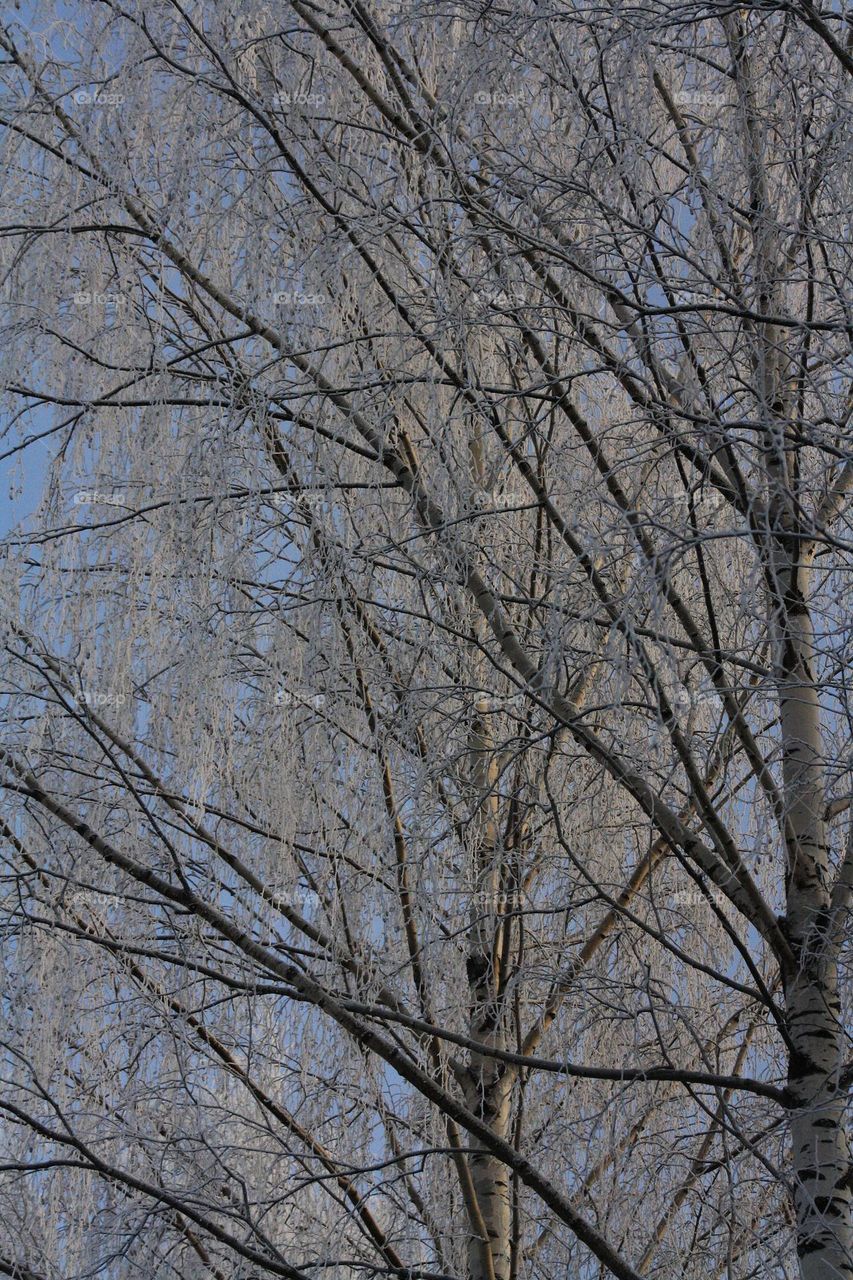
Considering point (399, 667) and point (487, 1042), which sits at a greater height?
point (399, 667)

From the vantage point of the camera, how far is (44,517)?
4590 mm

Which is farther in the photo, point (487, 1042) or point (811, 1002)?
point (487, 1042)

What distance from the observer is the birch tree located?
333 centimetres

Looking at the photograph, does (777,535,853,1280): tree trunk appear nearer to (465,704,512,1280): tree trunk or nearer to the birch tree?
the birch tree

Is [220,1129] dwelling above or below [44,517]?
below

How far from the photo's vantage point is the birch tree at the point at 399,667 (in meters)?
3.33

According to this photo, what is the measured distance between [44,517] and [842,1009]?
2783 millimetres

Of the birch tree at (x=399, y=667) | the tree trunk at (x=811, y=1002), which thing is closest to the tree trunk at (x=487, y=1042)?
the birch tree at (x=399, y=667)

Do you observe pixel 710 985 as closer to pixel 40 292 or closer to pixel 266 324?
pixel 266 324

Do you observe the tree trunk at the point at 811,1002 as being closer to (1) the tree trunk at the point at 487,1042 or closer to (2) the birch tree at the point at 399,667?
(2) the birch tree at the point at 399,667

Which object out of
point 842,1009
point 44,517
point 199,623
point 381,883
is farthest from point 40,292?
point 842,1009

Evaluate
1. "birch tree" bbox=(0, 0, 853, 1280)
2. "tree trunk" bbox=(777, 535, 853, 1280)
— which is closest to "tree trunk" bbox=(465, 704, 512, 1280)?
"birch tree" bbox=(0, 0, 853, 1280)

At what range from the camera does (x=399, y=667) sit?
4184 millimetres

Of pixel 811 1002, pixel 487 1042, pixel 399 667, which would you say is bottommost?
pixel 811 1002
